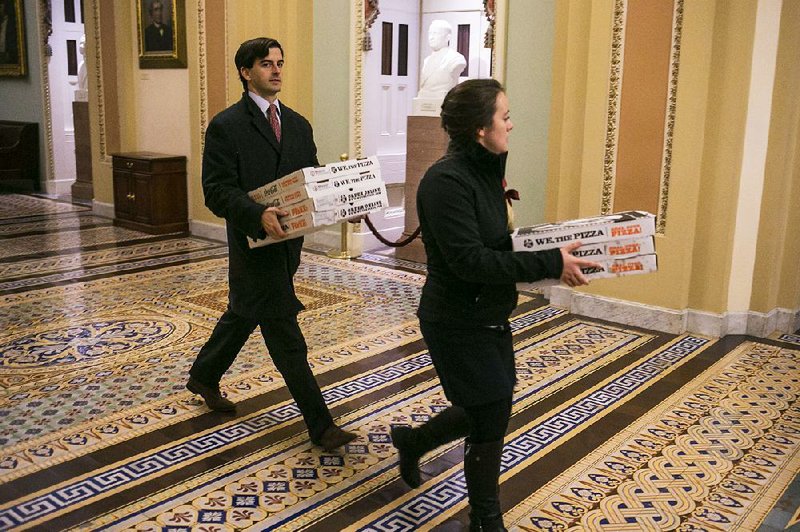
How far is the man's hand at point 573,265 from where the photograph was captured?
8.19 feet

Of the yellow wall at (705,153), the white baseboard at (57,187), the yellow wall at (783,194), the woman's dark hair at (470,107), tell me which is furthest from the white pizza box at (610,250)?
the white baseboard at (57,187)

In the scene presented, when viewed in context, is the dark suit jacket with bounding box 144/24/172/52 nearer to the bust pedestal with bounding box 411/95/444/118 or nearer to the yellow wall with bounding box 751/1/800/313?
the bust pedestal with bounding box 411/95/444/118

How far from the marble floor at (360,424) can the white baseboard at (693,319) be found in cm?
11

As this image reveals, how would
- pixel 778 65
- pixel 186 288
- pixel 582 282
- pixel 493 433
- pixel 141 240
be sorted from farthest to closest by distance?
pixel 141 240 → pixel 186 288 → pixel 778 65 → pixel 493 433 → pixel 582 282

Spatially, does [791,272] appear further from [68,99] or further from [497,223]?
[68,99]

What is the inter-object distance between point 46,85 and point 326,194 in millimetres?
11078

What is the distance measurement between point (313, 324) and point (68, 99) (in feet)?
30.6

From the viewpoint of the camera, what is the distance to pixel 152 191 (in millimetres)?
8992

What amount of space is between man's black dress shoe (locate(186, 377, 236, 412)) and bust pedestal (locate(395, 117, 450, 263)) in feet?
13.0

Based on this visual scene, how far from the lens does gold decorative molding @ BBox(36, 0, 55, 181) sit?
40.3 feet

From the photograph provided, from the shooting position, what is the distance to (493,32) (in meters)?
7.08

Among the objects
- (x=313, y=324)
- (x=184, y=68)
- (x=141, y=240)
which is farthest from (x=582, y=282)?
(x=184, y=68)

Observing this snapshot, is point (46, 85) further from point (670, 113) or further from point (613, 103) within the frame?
point (670, 113)

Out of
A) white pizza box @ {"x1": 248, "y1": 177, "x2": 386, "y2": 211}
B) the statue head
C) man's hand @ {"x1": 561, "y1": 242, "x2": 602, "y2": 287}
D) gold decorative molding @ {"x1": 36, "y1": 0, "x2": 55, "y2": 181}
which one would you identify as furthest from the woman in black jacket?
gold decorative molding @ {"x1": 36, "y1": 0, "x2": 55, "y2": 181}
